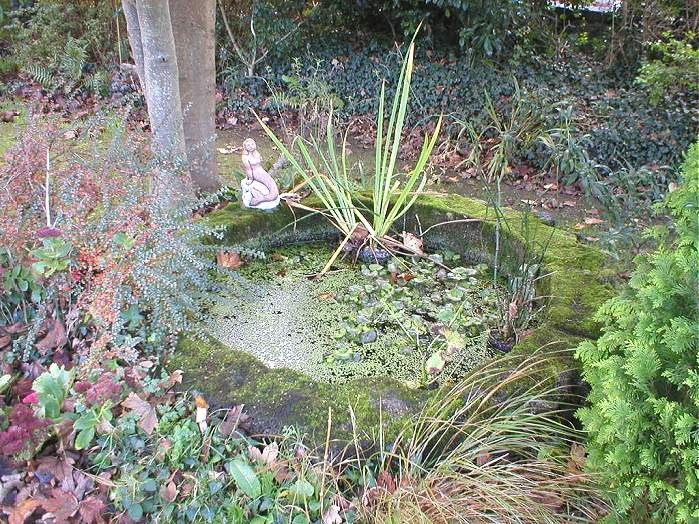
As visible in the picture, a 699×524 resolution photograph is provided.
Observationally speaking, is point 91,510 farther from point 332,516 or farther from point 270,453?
point 332,516

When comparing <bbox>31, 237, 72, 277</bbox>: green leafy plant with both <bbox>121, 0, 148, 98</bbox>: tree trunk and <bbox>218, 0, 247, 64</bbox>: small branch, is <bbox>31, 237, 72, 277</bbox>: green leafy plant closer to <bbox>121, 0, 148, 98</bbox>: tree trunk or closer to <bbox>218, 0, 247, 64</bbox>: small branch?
<bbox>121, 0, 148, 98</bbox>: tree trunk

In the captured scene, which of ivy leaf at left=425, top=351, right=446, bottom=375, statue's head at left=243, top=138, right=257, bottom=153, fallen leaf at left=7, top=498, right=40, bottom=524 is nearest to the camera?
fallen leaf at left=7, top=498, right=40, bottom=524

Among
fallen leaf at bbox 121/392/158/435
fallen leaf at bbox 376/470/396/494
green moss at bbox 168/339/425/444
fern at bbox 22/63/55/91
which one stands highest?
fern at bbox 22/63/55/91

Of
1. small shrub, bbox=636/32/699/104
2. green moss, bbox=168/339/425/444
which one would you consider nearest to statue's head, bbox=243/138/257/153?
green moss, bbox=168/339/425/444

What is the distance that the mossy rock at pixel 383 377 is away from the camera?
1.65 metres

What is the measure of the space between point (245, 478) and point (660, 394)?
40.4 inches

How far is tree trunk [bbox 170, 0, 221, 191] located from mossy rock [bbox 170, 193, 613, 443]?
0.42 meters

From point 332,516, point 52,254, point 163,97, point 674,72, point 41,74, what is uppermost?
point 163,97

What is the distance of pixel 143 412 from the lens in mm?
1674

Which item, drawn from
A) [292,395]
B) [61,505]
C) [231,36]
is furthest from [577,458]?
[231,36]

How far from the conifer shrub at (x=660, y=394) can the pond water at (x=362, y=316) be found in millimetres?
728

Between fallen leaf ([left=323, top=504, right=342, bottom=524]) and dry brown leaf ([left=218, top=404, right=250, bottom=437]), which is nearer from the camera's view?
fallen leaf ([left=323, top=504, right=342, bottom=524])

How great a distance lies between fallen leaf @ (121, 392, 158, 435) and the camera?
5.41 ft

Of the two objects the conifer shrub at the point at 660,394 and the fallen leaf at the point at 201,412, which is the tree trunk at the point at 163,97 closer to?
the fallen leaf at the point at 201,412
